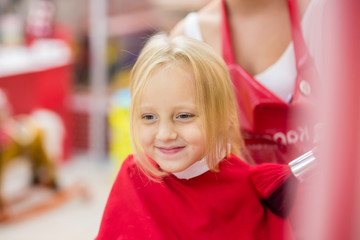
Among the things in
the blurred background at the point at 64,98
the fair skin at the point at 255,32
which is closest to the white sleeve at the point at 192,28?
the fair skin at the point at 255,32

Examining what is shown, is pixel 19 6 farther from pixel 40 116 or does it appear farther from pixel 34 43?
pixel 40 116

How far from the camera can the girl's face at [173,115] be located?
0.54 meters

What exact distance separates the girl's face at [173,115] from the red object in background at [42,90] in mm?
2344

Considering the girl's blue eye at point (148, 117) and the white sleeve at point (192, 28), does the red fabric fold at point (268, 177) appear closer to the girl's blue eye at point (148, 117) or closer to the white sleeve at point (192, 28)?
the girl's blue eye at point (148, 117)

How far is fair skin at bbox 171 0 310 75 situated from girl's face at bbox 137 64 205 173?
20 cm

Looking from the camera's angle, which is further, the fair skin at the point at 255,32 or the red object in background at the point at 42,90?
the red object in background at the point at 42,90

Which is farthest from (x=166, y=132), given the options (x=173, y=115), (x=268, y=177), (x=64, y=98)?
(x=64, y=98)

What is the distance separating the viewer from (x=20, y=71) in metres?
2.85

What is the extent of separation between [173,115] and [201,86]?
44mm

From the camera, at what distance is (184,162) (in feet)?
1.85

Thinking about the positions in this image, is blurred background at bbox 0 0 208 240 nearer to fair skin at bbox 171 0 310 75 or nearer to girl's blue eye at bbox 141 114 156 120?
fair skin at bbox 171 0 310 75

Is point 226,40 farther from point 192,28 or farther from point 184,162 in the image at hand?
point 184,162

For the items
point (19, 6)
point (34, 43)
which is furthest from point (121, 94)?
point (19, 6)

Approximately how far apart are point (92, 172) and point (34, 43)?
92cm
